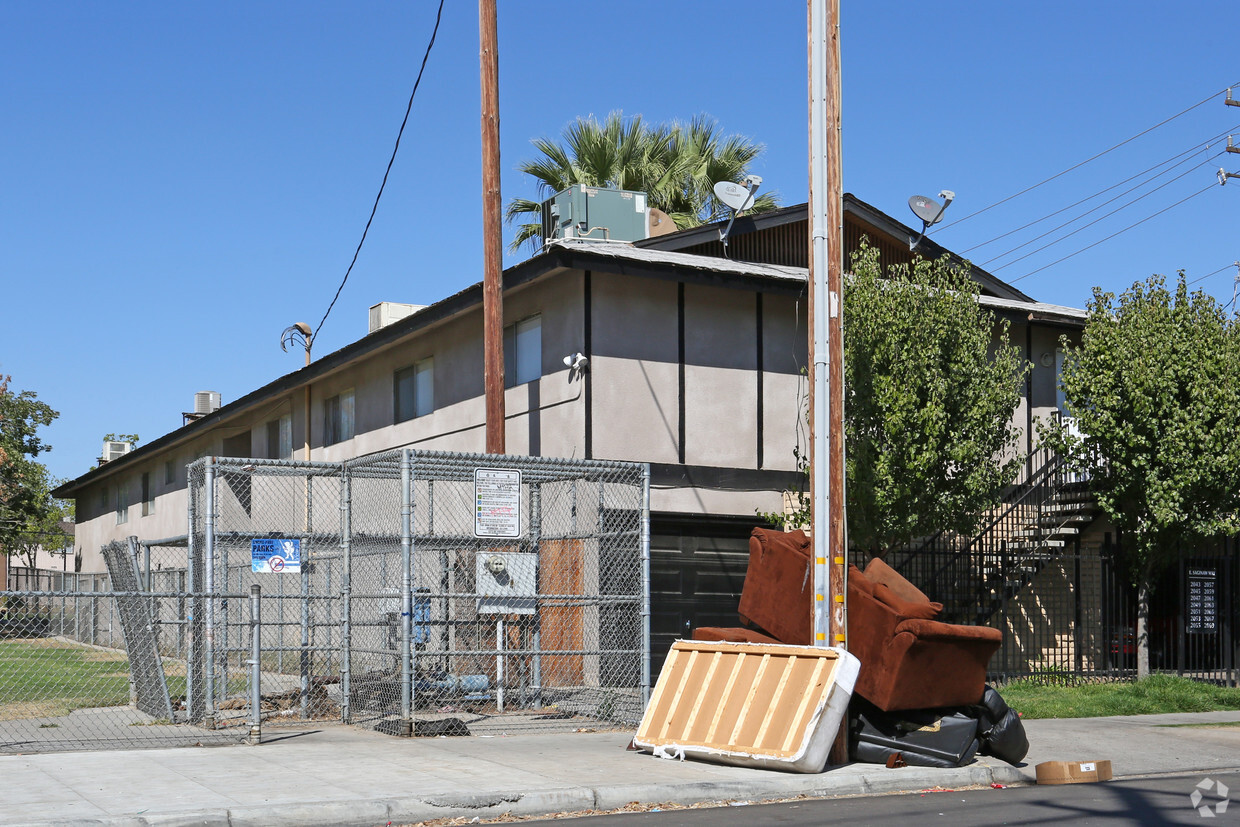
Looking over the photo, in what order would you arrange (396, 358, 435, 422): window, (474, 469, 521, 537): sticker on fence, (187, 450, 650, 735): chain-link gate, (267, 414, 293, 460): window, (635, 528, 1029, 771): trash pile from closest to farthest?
(635, 528, 1029, 771): trash pile
(187, 450, 650, 735): chain-link gate
(474, 469, 521, 537): sticker on fence
(396, 358, 435, 422): window
(267, 414, 293, 460): window

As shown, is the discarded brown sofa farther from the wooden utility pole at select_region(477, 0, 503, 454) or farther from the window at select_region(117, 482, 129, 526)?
the window at select_region(117, 482, 129, 526)

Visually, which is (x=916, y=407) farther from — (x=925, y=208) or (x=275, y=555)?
(x=275, y=555)

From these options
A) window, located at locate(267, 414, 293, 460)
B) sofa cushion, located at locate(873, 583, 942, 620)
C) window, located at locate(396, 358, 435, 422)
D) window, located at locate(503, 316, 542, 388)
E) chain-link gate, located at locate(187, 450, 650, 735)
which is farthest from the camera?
window, located at locate(267, 414, 293, 460)

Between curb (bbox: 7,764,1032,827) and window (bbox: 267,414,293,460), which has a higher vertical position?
window (bbox: 267,414,293,460)

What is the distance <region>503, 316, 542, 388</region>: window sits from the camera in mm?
18328

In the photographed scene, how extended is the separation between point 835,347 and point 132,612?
7.54 meters

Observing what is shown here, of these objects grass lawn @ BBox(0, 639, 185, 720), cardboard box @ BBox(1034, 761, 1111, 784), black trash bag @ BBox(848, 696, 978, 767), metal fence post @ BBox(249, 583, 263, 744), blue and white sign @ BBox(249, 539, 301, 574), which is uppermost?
blue and white sign @ BBox(249, 539, 301, 574)

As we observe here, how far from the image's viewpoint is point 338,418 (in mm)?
25172

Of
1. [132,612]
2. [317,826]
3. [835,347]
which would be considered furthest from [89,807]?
[835,347]

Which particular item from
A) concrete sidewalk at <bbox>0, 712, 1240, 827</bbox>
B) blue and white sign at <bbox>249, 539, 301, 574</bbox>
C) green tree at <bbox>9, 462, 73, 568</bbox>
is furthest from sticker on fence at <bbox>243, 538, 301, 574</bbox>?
green tree at <bbox>9, 462, 73, 568</bbox>

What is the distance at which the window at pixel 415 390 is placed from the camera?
2127 centimetres

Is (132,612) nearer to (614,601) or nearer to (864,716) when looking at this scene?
(614,601)

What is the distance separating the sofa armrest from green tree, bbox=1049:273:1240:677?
8.07 m

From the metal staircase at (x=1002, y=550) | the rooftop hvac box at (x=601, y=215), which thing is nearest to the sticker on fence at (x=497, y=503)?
the metal staircase at (x=1002, y=550)
